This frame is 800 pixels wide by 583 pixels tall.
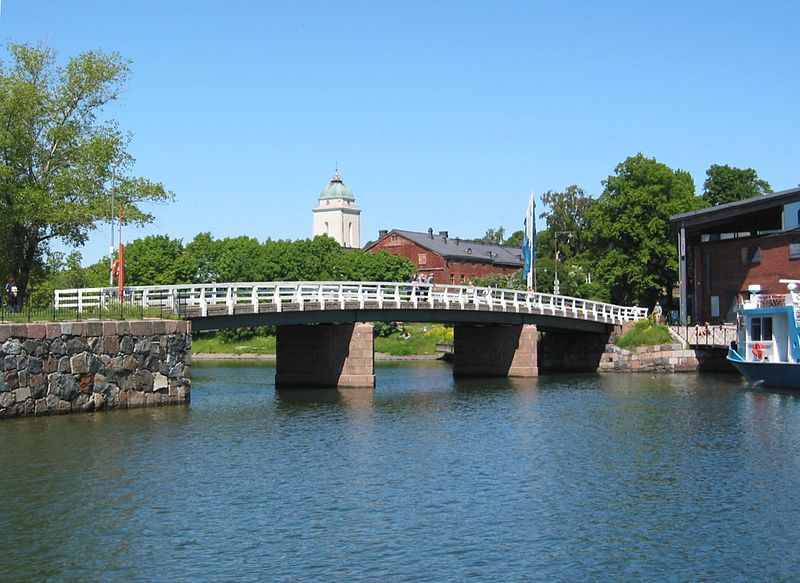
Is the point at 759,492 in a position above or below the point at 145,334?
below

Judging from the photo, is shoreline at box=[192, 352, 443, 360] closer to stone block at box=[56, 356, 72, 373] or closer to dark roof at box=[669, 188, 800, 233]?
dark roof at box=[669, 188, 800, 233]

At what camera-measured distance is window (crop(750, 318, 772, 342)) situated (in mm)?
59938

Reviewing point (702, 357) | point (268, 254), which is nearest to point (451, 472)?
point (702, 357)

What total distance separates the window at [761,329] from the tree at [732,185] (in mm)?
51897

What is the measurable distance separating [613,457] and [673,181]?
6162cm

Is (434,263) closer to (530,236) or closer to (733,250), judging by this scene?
(530,236)

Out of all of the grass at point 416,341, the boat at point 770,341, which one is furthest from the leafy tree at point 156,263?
the boat at point 770,341

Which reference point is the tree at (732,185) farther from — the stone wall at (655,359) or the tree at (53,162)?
the tree at (53,162)

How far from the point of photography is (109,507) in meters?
27.5

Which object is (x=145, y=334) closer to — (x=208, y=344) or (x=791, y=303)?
(x=791, y=303)

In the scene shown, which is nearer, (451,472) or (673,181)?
(451,472)

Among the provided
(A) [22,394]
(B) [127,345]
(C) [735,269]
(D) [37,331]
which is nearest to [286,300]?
(B) [127,345]

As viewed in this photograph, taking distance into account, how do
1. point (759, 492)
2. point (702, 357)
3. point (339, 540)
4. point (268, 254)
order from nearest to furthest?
point (339, 540)
point (759, 492)
point (702, 357)
point (268, 254)

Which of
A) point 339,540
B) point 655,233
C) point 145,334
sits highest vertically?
point 655,233
